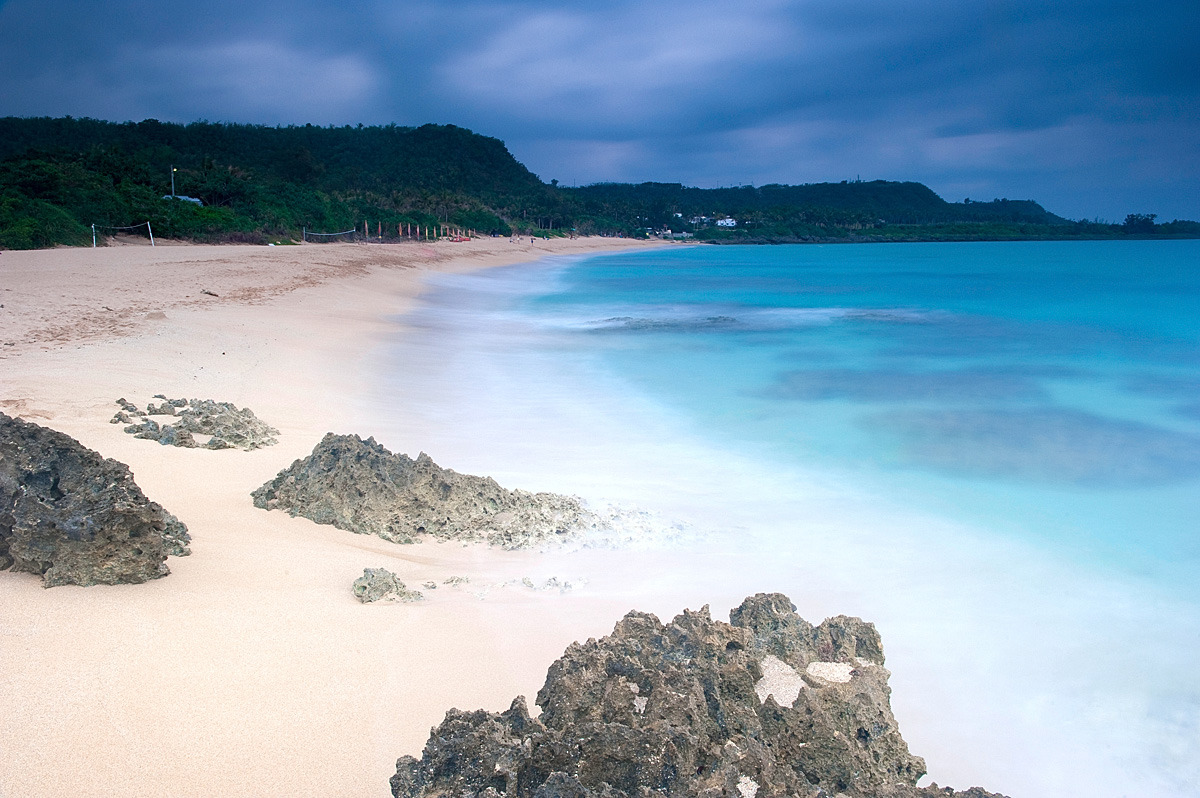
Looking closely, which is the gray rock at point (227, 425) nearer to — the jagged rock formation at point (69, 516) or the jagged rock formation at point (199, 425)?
the jagged rock formation at point (199, 425)

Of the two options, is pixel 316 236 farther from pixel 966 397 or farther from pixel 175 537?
pixel 175 537

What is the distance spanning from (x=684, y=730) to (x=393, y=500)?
8.68 feet

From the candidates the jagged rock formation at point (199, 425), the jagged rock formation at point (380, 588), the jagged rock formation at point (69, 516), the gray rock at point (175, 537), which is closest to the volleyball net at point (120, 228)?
the jagged rock formation at point (199, 425)

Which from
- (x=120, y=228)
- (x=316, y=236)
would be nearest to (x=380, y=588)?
(x=120, y=228)

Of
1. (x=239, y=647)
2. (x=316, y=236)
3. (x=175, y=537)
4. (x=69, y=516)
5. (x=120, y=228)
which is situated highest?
(x=316, y=236)

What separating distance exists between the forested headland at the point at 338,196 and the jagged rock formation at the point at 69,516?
63.8ft

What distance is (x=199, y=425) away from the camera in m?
5.07

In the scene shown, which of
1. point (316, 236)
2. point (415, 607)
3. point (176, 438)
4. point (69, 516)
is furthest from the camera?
point (316, 236)

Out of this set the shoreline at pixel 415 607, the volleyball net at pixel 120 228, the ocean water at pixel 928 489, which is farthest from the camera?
the volleyball net at pixel 120 228

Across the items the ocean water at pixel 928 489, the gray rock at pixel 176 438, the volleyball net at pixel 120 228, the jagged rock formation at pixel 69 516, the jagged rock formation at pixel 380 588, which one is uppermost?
the volleyball net at pixel 120 228

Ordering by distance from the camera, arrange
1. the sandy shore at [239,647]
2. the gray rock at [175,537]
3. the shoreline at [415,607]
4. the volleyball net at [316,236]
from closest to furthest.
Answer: the sandy shore at [239,647], the shoreline at [415,607], the gray rock at [175,537], the volleyball net at [316,236]

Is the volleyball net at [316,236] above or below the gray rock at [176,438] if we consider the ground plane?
above

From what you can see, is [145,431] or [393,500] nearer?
[393,500]

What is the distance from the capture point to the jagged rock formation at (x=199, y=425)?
478 cm
